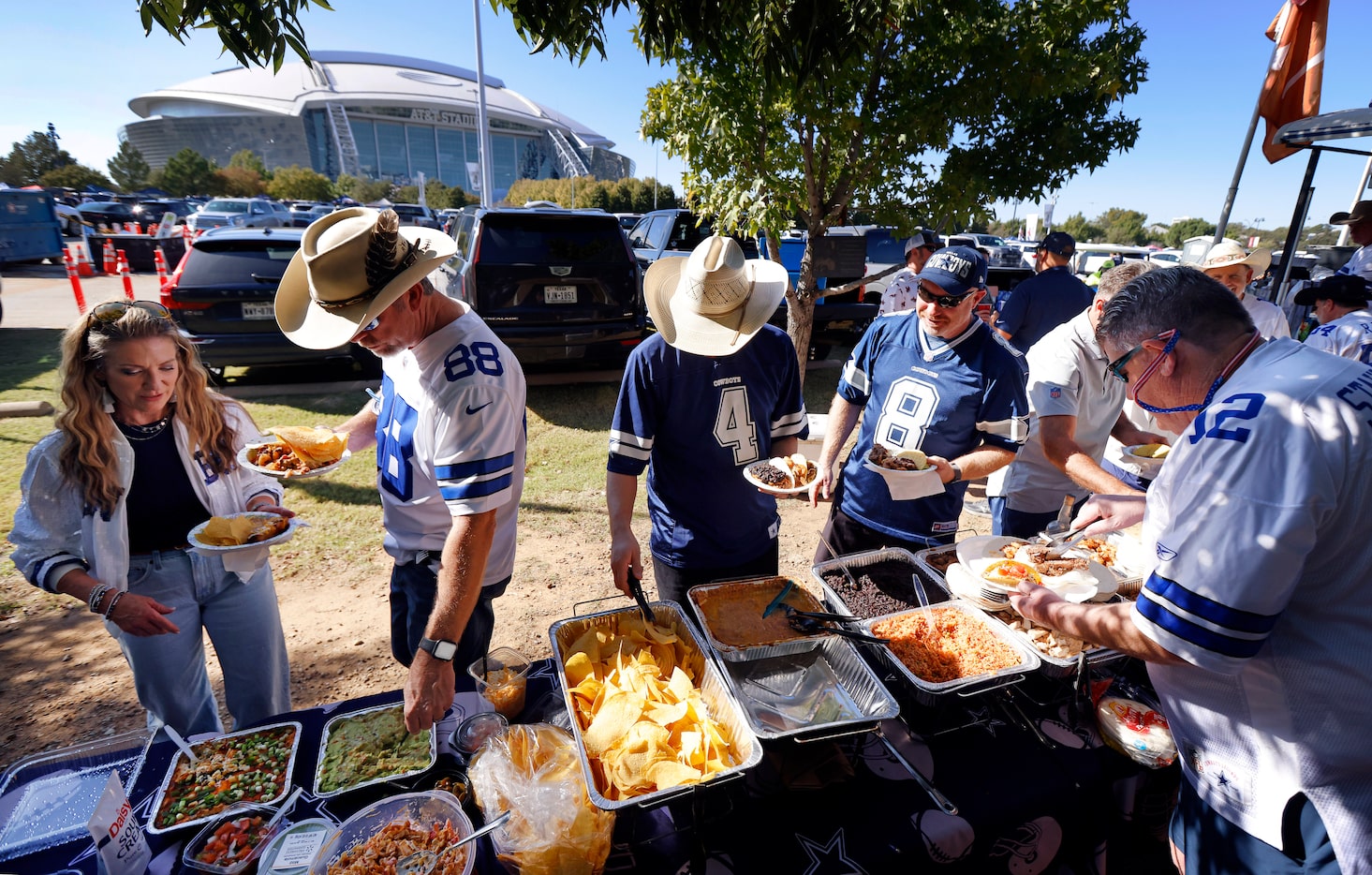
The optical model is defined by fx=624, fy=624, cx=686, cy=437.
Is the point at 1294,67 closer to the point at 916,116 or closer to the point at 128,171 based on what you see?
the point at 916,116

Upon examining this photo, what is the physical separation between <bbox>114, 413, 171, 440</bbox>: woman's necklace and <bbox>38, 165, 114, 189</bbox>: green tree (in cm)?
6092

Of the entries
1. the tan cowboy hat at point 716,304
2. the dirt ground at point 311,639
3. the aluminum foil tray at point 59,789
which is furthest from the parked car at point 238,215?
the aluminum foil tray at point 59,789

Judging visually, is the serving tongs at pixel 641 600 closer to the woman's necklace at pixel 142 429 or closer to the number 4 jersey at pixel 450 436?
the number 4 jersey at pixel 450 436

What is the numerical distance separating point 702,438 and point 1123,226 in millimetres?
69967

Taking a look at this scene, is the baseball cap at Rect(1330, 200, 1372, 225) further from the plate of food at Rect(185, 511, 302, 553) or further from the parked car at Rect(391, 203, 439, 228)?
the parked car at Rect(391, 203, 439, 228)

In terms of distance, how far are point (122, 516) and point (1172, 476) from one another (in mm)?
3420

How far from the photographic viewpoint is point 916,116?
18.1 feet

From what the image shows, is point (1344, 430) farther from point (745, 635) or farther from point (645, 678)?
point (645, 678)

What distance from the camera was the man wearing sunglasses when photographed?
296 centimetres

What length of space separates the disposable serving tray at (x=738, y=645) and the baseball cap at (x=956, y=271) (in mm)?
1643

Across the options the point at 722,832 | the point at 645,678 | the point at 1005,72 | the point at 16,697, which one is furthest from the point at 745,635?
the point at 1005,72

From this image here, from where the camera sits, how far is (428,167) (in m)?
93.8

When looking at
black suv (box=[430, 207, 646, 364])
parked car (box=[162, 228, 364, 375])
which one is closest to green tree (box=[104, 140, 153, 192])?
parked car (box=[162, 228, 364, 375])

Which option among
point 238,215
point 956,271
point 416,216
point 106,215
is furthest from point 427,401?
point 106,215
